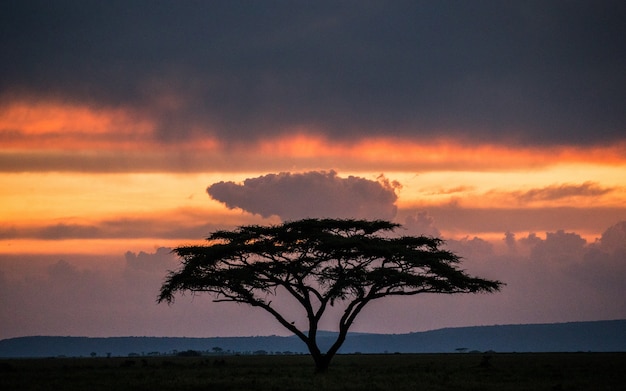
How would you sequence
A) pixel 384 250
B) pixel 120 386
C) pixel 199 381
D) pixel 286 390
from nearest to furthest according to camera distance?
pixel 286 390 < pixel 120 386 < pixel 199 381 < pixel 384 250

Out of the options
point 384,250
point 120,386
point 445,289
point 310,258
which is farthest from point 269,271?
point 120,386

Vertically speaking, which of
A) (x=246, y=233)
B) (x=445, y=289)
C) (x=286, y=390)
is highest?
(x=246, y=233)

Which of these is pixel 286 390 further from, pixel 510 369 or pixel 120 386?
pixel 510 369

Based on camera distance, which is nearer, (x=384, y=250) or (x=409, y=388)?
(x=409, y=388)

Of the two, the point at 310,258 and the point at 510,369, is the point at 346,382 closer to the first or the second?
the point at 310,258

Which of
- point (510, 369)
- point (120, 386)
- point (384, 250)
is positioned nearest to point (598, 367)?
point (510, 369)

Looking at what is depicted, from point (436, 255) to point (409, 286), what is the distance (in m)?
2.94

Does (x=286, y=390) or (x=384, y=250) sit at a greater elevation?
(x=384, y=250)

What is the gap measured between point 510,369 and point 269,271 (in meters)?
17.3

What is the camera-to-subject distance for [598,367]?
60000 millimetres

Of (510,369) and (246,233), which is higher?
(246,233)

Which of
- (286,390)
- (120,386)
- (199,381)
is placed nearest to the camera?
(286,390)

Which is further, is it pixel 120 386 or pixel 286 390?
pixel 120 386

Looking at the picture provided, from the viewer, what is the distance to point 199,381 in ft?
161
